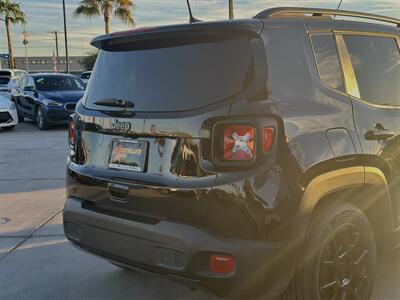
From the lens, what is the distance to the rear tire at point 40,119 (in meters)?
14.4

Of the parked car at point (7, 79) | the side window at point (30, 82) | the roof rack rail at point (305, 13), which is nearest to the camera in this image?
the roof rack rail at point (305, 13)

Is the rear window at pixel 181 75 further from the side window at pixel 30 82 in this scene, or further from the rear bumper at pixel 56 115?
the side window at pixel 30 82

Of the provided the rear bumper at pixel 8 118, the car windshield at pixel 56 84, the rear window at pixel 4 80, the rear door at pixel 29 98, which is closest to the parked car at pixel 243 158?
the rear bumper at pixel 8 118

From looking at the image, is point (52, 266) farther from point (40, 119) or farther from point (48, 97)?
point (40, 119)

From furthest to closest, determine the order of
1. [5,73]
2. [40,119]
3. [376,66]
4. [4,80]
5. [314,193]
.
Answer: [5,73], [4,80], [40,119], [376,66], [314,193]

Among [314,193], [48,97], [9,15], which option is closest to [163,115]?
[314,193]

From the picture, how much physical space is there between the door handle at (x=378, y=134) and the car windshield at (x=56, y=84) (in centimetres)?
1257

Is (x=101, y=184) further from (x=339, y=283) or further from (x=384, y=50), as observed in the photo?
(x=384, y=50)

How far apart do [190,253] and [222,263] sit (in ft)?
0.58

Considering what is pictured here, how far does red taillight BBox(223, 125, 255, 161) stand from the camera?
9.02 ft

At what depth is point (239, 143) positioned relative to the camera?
2760 millimetres

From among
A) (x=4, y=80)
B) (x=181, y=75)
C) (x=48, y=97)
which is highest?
(x=181, y=75)

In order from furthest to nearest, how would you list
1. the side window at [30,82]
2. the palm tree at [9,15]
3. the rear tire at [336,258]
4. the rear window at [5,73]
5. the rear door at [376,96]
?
the palm tree at [9,15] → the rear window at [5,73] → the side window at [30,82] → the rear door at [376,96] → the rear tire at [336,258]

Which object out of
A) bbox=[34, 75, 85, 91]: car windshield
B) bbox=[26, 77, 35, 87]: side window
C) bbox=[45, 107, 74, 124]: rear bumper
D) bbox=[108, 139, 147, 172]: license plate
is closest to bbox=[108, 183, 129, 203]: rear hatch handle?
bbox=[108, 139, 147, 172]: license plate
